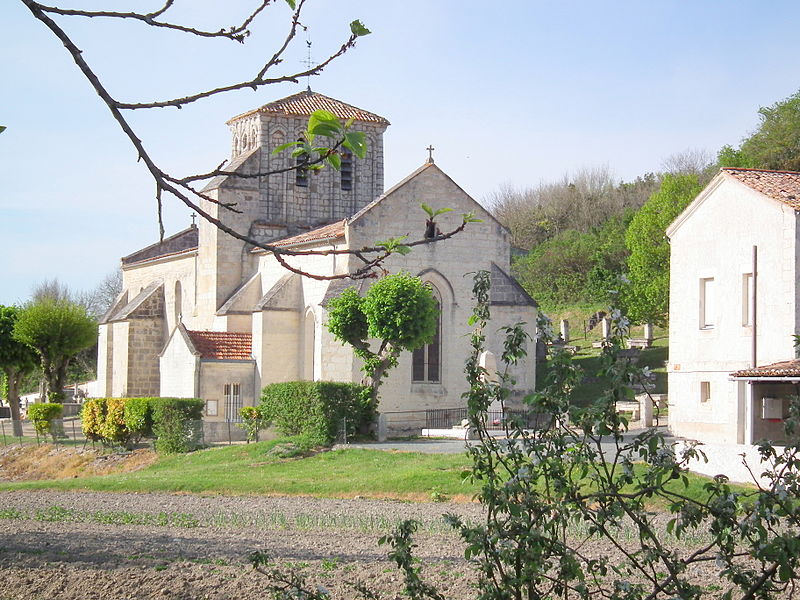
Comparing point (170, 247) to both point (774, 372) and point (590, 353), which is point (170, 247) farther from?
point (774, 372)

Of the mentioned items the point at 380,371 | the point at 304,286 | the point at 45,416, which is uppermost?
the point at 304,286

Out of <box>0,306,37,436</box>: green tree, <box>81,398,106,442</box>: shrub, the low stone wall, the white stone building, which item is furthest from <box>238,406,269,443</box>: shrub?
<box>0,306,37,436</box>: green tree

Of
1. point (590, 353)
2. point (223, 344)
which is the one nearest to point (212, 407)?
point (223, 344)

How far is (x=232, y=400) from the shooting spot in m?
35.9

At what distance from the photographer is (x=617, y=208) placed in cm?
7262

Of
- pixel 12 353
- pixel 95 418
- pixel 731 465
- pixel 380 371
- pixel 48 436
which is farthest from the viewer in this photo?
pixel 12 353

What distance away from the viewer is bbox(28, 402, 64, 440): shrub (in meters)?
36.9

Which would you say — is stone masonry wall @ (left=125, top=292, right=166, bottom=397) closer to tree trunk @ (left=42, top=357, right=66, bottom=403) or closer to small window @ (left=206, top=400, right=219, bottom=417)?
tree trunk @ (left=42, top=357, right=66, bottom=403)

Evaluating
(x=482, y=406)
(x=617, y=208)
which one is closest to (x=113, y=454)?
(x=482, y=406)

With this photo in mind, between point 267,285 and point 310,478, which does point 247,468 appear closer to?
point 310,478

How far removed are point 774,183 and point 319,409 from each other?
12.9 meters

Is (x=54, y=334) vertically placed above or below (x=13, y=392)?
above

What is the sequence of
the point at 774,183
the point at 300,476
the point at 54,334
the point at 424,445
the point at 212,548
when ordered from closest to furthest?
the point at 212,548, the point at 300,476, the point at 774,183, the point at 424,445, the point at 54,334

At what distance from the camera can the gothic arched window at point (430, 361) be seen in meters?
35.9
